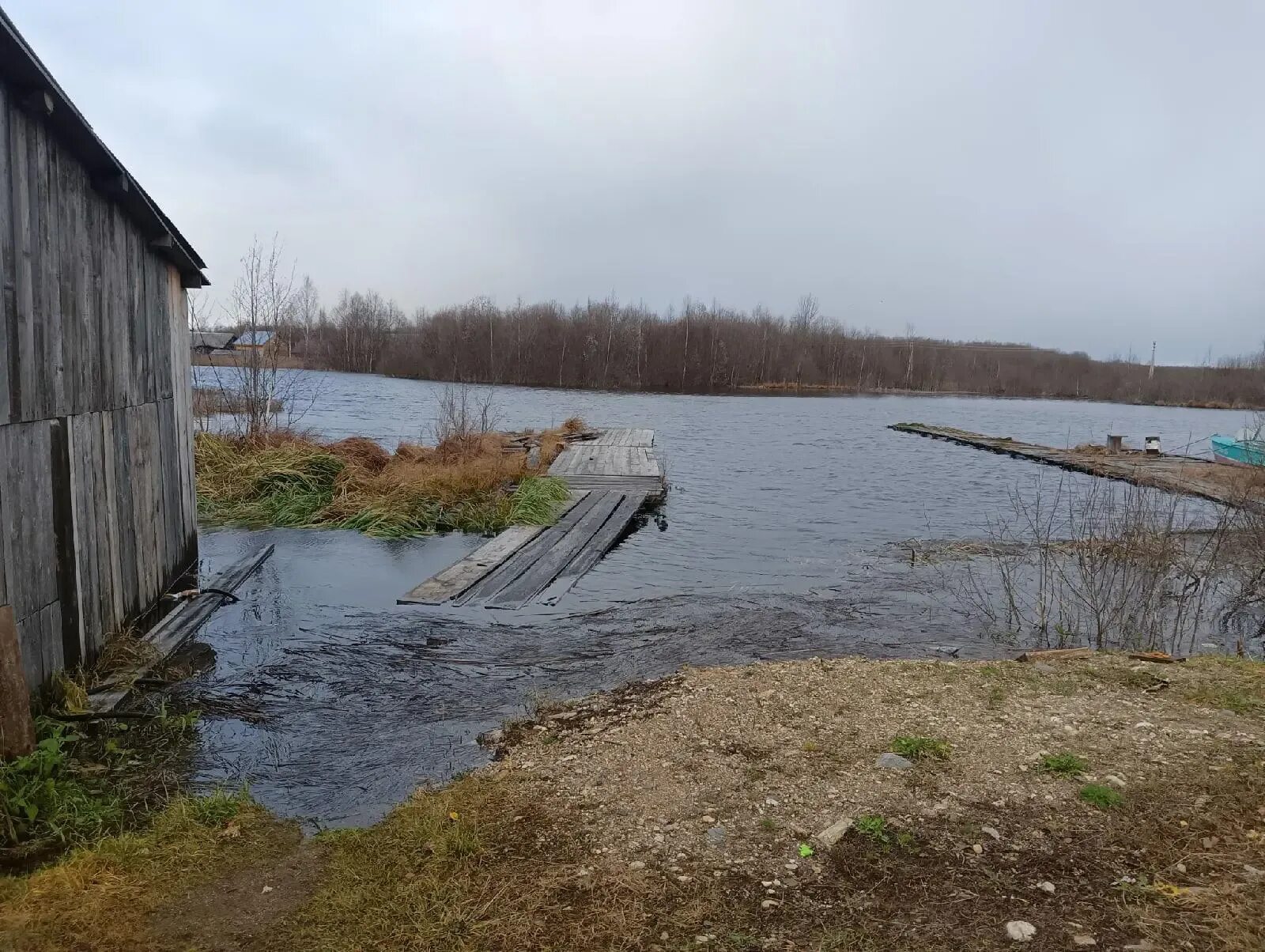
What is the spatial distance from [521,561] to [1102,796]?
288 inches

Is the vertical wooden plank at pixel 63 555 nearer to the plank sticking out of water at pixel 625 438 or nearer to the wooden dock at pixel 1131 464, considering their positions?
the wooden dock at pixel 1131 464

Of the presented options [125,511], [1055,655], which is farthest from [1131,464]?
[125,511]

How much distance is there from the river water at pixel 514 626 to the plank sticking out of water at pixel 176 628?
0.59 ft

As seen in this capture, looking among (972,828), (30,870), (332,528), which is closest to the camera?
(30,870)

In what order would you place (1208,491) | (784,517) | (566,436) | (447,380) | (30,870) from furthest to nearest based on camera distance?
(447,380) → (566,436) → (1208,491) → (784,517) → (30,870)

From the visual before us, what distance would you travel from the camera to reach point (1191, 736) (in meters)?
4.69

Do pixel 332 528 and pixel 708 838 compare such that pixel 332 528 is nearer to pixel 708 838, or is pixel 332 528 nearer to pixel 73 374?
pixel 73 374

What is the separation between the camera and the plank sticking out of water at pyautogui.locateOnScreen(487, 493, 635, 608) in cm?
889

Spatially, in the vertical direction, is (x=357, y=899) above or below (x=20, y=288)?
below

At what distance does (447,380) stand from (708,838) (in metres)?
55.9

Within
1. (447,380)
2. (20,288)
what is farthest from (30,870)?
(447,380)

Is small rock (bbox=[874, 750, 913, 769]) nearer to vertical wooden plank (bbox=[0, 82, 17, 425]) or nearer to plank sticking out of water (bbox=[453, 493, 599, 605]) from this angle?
vertical wooden plank (bbox=[0, 82, 17, 425])

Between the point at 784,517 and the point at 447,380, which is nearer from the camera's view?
the point at 784,517

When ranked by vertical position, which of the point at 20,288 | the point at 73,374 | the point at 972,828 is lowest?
the point at 972,828
